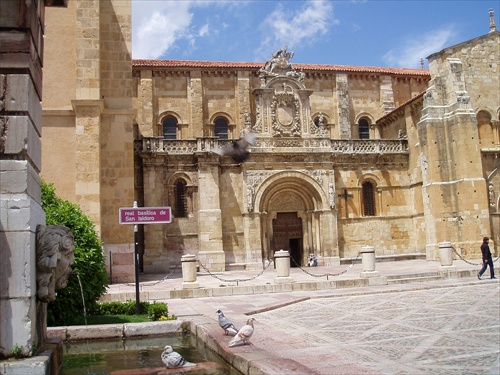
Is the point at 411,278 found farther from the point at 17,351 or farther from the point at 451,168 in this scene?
the point at 17,351

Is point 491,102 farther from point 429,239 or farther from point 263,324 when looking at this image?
point 263,324

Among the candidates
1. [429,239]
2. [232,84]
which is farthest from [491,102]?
[232,84]

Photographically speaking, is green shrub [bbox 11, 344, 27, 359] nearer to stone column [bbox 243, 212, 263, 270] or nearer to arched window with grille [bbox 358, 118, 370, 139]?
stone column [bbox 243, 212, 263, 270]

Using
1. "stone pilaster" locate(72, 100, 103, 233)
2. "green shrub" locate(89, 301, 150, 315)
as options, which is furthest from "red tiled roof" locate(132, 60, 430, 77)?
"green shrub" locate(89, 301, 150, 315)

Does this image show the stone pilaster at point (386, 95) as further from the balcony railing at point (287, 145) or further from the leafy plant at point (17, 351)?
the leafy plant at point (17, 351)

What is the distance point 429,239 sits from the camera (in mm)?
27281

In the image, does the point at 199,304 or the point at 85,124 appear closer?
the point at 199,304

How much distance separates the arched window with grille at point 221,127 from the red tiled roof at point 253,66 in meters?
3.12

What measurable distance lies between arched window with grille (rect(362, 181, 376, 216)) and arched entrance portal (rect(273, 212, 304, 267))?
3899 millimetres

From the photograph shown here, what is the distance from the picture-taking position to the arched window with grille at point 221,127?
102ft

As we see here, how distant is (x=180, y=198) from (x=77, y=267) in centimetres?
1630

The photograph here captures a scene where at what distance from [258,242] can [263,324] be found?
657 inches

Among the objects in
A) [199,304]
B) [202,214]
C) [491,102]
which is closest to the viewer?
[199,304]

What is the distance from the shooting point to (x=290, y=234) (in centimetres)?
2855
